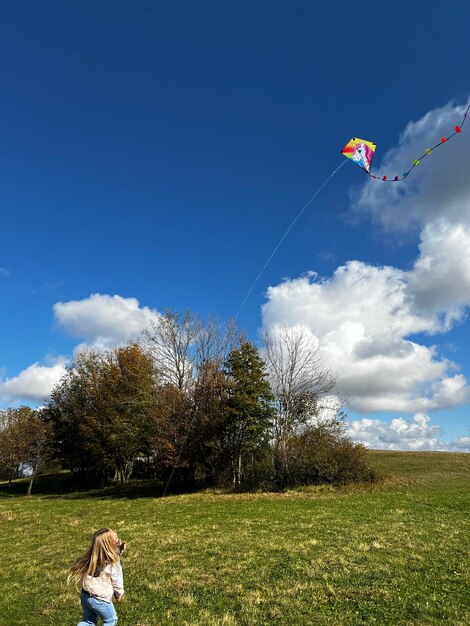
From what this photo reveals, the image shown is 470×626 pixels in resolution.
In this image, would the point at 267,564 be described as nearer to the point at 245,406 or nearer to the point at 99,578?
the point at 99,578

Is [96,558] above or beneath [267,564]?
above

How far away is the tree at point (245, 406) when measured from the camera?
3159 centimetres

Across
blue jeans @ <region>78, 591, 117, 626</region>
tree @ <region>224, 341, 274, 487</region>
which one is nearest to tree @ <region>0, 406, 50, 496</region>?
tree @ <region>224, 341, 274, 487</region>

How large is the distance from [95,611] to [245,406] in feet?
83.8

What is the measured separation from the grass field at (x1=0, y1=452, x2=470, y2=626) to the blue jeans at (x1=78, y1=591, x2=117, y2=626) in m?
2.00

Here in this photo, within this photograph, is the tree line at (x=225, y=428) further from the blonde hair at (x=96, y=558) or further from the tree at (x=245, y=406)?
the blonde hair at (x=96, y=558)

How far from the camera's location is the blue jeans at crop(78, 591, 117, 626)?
612 cm

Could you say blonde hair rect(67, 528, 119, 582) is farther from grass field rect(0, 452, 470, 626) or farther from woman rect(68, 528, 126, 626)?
grass field rect(0, 452, 470, 626)

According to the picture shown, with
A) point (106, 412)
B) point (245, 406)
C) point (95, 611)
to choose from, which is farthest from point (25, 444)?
point (95, 611)

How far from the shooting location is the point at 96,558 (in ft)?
20.2

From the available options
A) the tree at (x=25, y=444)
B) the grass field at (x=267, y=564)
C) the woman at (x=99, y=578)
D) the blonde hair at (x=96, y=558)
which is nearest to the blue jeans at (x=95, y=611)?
the woman at (x=99, y=578)

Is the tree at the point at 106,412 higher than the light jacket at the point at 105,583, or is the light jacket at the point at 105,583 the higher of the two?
the tree at the point at 106,412

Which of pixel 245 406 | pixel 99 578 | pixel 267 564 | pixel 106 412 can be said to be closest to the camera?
pixel 99 578

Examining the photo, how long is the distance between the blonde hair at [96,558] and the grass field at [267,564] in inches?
104
